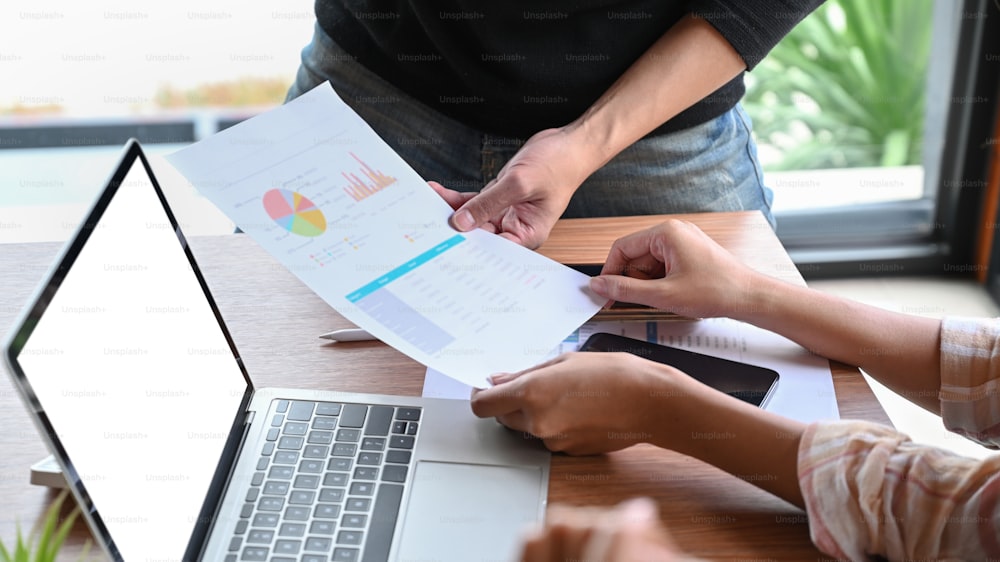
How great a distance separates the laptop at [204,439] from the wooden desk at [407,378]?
0.16 feet

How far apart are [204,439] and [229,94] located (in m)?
1.95

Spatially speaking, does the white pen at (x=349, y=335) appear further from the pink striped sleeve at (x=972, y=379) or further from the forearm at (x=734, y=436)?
the pink striped sleeve at (x=972, y=379)

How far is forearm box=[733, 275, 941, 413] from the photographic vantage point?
88 cm

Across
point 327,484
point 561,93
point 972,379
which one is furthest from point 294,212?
point 972,379

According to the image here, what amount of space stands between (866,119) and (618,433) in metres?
1.92

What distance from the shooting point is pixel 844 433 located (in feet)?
2.29

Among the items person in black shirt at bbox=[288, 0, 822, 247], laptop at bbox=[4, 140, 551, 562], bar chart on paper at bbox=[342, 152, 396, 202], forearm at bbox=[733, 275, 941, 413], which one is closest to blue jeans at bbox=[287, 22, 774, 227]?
person in black shirt at bbox=[288, 0, 822, 247]

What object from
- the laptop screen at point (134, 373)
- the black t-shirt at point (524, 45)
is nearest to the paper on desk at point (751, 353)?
the laptop screen at point (134, 373)

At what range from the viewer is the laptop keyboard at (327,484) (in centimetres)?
67

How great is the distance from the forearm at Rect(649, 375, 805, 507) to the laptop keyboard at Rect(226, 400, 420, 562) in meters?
0.23

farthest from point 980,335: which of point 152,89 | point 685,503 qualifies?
point 152,89

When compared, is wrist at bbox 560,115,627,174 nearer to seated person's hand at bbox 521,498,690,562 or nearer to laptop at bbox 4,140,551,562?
laptop at bbox 4,140,551,562

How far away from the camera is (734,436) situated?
28.8 inches

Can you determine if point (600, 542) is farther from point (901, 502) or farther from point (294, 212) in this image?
point (294, 212)
